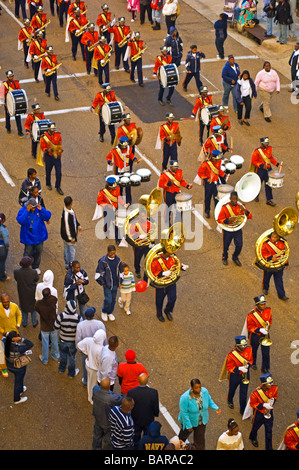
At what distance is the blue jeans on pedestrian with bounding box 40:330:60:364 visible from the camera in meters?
13.9

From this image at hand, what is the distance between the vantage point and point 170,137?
19250 millimetres

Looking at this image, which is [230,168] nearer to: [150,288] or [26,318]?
[150,288]

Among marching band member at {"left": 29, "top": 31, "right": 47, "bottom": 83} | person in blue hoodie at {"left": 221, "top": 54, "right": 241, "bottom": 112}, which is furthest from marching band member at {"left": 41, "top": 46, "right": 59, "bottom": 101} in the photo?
person in blue hoodie at {"left": 221, "top": 54, "right": 241, "bottom": 112}

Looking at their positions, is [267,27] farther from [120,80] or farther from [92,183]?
[92,183]

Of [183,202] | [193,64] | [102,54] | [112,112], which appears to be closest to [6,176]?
[112,112]

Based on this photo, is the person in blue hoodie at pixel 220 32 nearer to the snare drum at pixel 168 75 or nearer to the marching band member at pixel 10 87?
the snare drum at pixel 168 75

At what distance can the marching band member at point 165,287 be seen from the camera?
14648 mm

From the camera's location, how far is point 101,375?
42.5 feet

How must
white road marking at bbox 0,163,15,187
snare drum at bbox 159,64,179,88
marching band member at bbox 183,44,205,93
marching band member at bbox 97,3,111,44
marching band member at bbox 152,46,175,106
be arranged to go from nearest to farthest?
white road marking at bbox 0,163,15,187 → snare drum at bbox 159,64,179,88 → marching band member at bbox 152,46,175,106 → marching band member at bbox 183,44,205,93 → marching band member at bbox 97,3,111,44

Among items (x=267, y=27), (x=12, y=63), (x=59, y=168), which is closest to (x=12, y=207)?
(x=59, y=168)

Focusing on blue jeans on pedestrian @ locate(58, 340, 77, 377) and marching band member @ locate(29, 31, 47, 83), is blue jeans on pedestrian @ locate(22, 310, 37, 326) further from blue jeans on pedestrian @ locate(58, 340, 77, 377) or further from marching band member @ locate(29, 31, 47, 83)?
marching band member @ locate(29, 31, 47, 83)

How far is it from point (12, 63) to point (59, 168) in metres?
8.24

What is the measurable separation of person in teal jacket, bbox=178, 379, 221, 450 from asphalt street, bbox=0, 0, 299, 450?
0.80m

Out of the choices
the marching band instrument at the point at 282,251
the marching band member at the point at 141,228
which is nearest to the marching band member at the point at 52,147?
the marching band member at the point at 141,228
